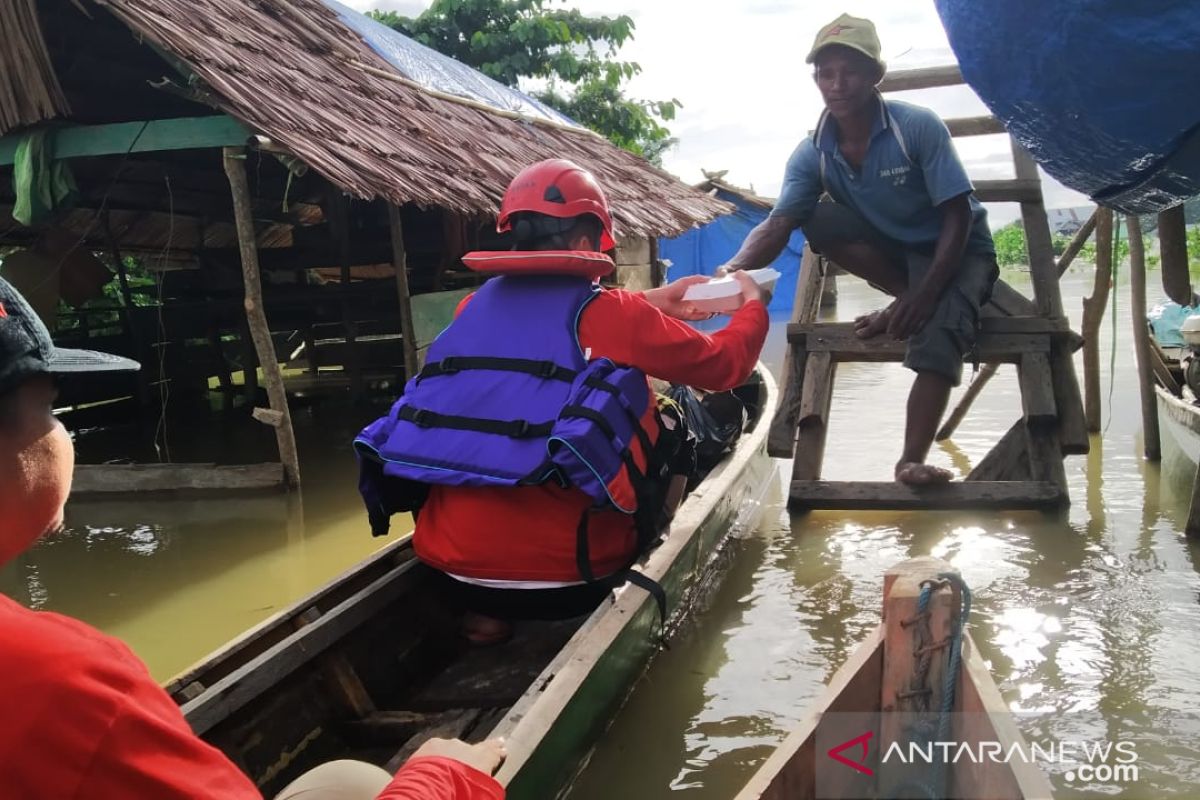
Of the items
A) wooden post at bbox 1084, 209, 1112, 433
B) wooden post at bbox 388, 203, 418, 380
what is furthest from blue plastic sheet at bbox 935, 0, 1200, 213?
wooden post at bbox 388, 203, 418, 380

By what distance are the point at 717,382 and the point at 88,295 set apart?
7.58 metres

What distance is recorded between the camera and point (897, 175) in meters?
3.76

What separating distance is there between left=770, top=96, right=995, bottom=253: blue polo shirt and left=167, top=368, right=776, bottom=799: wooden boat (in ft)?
4.69

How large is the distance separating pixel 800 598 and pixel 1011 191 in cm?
202

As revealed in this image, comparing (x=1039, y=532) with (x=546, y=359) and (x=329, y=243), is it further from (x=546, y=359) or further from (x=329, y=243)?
(x=329, y=243)

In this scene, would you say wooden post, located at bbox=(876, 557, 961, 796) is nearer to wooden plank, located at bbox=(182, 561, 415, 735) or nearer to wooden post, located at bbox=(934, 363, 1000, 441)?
wooden plank, located at bbox=(182, 561, 415, 735)

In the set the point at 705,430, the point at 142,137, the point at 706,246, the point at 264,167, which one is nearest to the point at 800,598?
the point at 705,430

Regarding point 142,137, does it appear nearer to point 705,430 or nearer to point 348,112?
point 348,112

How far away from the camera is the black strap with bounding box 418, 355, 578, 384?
292 cm

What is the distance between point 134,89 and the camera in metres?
7.74

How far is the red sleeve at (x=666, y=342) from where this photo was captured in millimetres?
3025

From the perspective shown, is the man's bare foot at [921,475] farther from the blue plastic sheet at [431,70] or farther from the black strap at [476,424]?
the blue plastic sheet at [431,70]

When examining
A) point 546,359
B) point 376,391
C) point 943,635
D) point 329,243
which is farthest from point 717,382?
point 376,391

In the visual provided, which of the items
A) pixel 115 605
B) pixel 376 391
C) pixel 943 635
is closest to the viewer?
pixel 943 635
